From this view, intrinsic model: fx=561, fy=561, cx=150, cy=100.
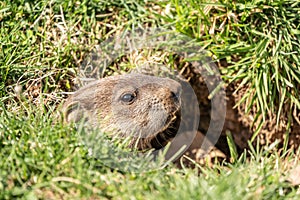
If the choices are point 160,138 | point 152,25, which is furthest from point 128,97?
point 152,25

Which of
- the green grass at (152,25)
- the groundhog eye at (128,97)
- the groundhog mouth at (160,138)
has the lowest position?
the groundhog mouth at (160,138)

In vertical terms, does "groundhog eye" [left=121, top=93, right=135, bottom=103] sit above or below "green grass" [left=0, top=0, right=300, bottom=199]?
below

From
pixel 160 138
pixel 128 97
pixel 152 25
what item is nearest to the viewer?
pixel 128 97

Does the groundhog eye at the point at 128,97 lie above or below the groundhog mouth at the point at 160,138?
above

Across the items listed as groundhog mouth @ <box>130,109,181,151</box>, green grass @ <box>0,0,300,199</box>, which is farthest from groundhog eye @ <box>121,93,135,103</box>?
green grass @ <box>0,0,300,199</box>

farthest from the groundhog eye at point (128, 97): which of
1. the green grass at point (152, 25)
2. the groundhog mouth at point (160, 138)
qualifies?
the green grass at point (152, 25)

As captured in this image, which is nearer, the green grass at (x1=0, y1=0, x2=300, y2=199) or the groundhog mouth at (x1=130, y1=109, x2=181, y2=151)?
the groundhog mouth at (x1=130, y1=109, x2=181, y2=151)

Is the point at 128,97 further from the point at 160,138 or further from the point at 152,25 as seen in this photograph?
the point at 152,25

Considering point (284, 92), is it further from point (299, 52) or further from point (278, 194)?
point (278, 194)

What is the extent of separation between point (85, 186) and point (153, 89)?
1.25 m

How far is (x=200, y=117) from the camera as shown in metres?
4.45

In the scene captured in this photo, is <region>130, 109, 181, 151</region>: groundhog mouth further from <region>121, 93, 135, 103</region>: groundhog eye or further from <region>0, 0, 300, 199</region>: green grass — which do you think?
<region>0, 0, 300, 199</region>: green grass

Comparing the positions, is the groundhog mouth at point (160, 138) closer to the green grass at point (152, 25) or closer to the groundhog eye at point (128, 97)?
the groundhog eye at point (128, 97)

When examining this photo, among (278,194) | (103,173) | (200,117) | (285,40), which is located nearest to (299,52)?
(285,40)
